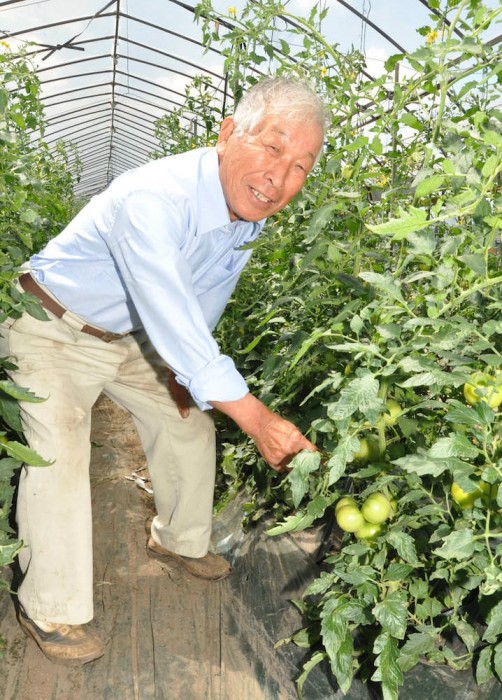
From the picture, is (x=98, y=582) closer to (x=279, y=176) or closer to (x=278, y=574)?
(x=278, y=574)

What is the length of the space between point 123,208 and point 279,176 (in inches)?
15.2

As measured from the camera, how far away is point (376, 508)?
1361 millimetres

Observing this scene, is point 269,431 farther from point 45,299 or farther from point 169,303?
point 45,299

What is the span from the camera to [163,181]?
171cm

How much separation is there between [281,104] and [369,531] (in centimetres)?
100

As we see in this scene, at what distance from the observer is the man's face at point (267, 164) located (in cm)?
170

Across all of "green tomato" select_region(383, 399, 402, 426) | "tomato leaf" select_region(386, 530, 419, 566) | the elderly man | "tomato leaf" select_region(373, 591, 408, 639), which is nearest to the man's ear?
the elderly man

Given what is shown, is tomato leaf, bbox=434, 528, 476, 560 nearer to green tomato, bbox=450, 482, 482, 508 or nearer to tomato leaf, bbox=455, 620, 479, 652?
green tomato, bbox=450, 482, 482, 508

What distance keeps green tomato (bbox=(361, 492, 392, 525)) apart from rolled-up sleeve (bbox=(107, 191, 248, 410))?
1.15ft

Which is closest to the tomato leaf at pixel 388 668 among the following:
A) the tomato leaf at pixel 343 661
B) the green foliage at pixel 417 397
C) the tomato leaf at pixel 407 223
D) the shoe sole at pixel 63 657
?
the green foliage at pixel 417 397

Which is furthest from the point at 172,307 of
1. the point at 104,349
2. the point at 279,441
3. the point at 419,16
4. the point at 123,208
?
the point at 419,16

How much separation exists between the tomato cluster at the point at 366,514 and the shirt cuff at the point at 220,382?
318 millimetres

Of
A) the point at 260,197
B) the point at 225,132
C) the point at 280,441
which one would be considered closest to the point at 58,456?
the point at 280,441

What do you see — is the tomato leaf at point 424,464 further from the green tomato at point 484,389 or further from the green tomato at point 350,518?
the green tomato at point 350,518
